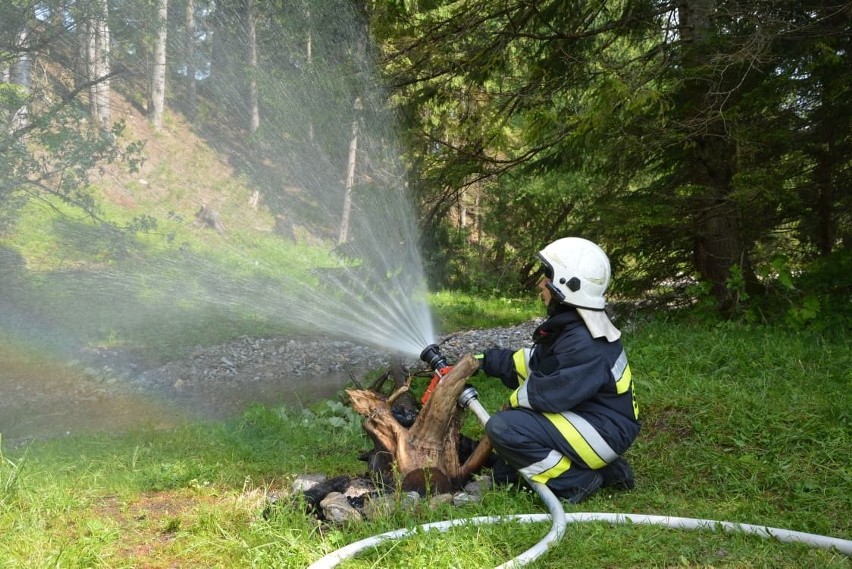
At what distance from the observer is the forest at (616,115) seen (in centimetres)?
682

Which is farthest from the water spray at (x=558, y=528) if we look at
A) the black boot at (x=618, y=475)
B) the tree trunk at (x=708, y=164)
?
the tree trunk at (x=708, y=164)

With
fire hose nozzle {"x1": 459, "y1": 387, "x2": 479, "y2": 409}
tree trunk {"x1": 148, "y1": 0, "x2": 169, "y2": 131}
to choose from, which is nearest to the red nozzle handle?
fire hose nozzle {"x1": 459, "y1": 387, "x2": 479, "y2": 409}

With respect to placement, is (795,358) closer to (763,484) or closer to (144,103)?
(763,484)

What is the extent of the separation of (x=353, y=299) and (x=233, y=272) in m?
5.95

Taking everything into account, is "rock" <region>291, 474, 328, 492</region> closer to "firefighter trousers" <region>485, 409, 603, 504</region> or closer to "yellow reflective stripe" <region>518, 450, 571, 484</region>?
"firefighter trousers" <region>485, 409, 603, 504</region>

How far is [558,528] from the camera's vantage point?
340cm

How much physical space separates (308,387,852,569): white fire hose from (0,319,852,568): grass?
0.06m

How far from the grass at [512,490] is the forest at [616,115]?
1505mm

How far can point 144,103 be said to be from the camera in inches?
851

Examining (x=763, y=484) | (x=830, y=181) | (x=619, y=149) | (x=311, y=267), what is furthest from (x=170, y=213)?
(x=763, y=484)

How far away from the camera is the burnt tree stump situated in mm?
4371

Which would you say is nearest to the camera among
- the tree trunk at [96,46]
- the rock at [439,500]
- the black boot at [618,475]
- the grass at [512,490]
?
the grass at [512,490]

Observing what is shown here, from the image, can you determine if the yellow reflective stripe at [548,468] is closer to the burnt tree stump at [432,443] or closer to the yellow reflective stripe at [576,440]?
the yellow reflective stripe at [576,440]

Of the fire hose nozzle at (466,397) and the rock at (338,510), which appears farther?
the fire hose nozzle at (466,397)
